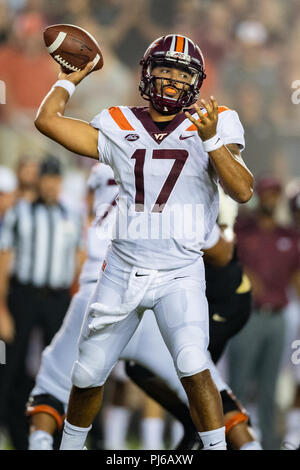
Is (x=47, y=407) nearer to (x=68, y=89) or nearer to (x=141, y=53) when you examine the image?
(x=68, y=89)

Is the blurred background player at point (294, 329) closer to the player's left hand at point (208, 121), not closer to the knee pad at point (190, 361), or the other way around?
the knee pad at point (190, 361)

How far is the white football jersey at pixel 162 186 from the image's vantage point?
9.44ft

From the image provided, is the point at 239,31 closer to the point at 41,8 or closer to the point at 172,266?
the point at 41,8

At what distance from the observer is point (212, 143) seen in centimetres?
272

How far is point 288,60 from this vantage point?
740 centimetres

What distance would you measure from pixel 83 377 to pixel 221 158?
880 millimetres

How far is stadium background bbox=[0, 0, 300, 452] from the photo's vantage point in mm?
6828

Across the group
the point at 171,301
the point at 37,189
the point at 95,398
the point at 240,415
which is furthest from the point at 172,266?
the point at 37,189

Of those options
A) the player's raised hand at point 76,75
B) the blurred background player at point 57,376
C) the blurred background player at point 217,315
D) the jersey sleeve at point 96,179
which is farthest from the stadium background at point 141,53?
the player's raised hand at point 76,75

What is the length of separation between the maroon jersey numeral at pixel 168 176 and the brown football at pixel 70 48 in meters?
0.43

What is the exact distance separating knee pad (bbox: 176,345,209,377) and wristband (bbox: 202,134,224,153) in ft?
2.11

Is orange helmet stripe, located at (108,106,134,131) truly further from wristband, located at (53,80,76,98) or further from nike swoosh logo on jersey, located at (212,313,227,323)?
nike swoosh logo on jersey, located at (212,313,227,323)

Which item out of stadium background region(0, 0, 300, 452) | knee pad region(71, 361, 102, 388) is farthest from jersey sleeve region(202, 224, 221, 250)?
stadium background region(0, 0, 300, 452)
